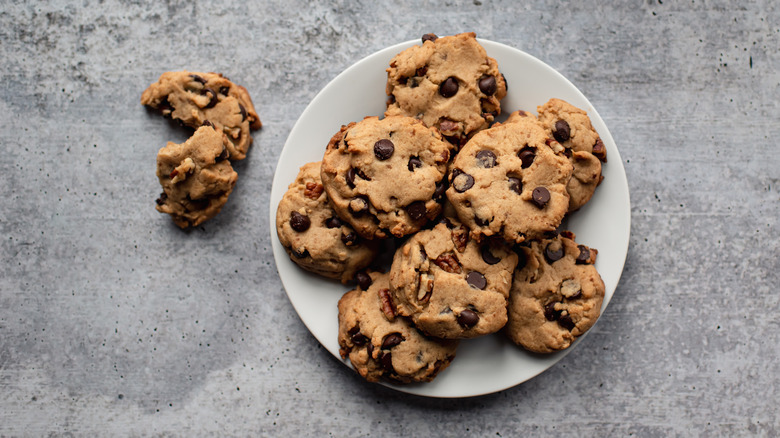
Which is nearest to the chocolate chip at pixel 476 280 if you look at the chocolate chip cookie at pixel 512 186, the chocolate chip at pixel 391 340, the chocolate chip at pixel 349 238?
the chocolate chip cookie at pixel 512 186

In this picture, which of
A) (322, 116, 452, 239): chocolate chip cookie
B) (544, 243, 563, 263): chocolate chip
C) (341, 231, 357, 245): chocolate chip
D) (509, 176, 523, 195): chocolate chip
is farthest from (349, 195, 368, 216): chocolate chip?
(544, 243, 563, 263): chocolate chip

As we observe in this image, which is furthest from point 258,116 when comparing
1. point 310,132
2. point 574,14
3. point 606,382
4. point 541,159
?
point 606,382

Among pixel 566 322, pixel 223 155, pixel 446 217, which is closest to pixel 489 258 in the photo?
pixel 446 217

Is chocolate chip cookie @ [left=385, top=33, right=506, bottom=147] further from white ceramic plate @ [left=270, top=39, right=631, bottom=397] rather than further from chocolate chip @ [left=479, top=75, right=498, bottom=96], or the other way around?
white ceramic plate @ [left=270, top=39, right=631, bottom=397]

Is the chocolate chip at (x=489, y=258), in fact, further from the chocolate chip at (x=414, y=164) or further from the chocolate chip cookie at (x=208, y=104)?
the chocolate chip cookie at (x=208, y=104)

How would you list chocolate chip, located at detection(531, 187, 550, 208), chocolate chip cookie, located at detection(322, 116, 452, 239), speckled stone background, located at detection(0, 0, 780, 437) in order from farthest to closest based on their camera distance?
speckled stone background, located at detection(0, 0, 780, 437)
chocolate chip cookie, located at detection(322, 116, 452, 239)
chocolate chip, located at detection(531, 187, 550, 208)

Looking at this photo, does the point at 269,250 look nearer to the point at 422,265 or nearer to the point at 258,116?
the point at 258,116
